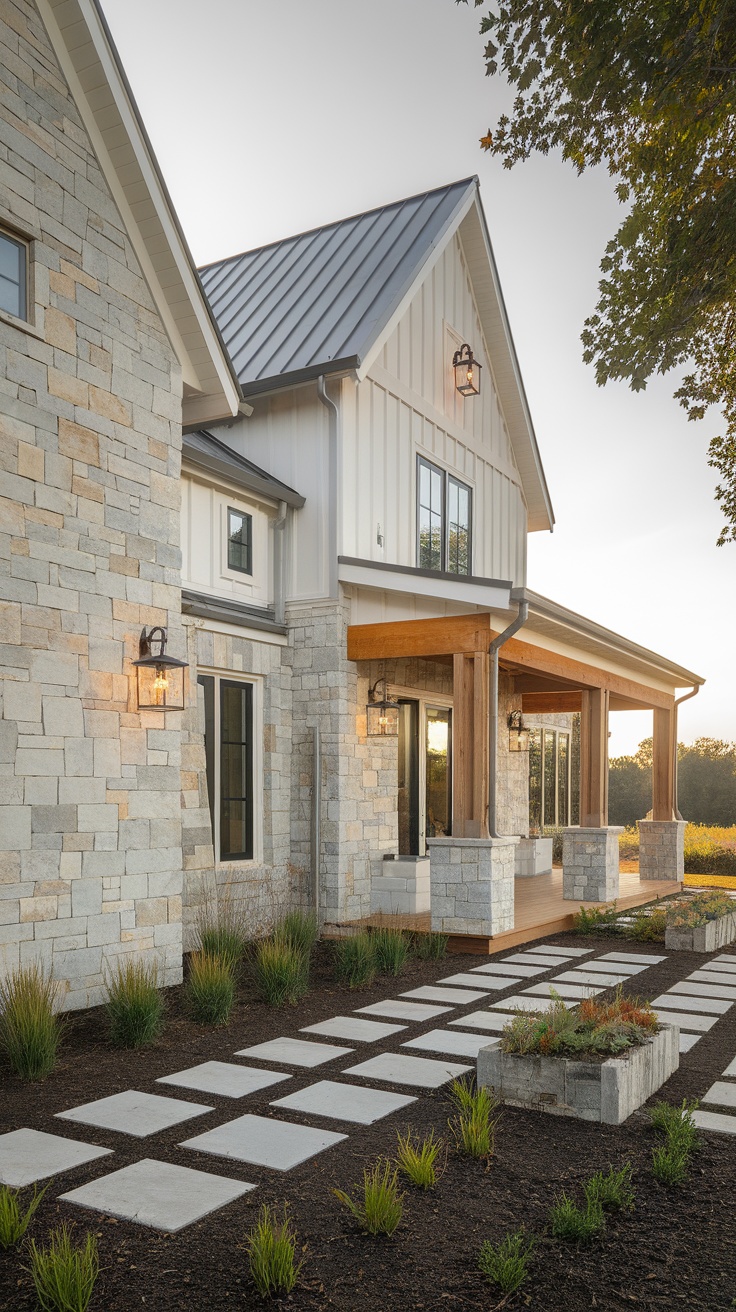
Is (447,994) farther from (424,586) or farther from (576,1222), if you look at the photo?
(576,1222)

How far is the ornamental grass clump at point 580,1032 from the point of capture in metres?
4.70

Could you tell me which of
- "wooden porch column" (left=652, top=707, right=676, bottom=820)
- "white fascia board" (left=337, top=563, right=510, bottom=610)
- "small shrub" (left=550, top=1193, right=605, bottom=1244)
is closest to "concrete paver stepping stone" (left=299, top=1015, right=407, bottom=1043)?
"small shrub" (left=550, top=1193, right=605, bottom=1244)

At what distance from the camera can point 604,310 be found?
607 centimetres

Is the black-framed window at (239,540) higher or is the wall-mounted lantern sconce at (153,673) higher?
the black-framed window at (239,540)

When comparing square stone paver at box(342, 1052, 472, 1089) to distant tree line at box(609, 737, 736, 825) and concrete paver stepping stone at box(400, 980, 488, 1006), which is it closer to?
concrete paver stepping stone at box(400, 980, 488, 1006)

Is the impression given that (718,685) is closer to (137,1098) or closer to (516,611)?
(516,611)

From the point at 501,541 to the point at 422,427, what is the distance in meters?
3.15

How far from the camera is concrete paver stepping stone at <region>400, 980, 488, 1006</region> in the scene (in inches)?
280

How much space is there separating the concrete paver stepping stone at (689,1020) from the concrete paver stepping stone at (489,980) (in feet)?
4.20

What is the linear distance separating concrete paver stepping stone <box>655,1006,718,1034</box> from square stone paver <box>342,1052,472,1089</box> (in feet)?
6.02

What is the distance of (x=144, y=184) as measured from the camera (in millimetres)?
7160

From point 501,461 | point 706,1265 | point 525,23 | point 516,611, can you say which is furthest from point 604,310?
point 501,461

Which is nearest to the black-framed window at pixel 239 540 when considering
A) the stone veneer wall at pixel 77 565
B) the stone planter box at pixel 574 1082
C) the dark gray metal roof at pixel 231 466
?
the dark gray metal roof at pixel 231 466

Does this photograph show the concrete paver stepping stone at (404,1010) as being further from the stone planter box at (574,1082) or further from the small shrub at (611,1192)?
the small shrub at (611,1192)
